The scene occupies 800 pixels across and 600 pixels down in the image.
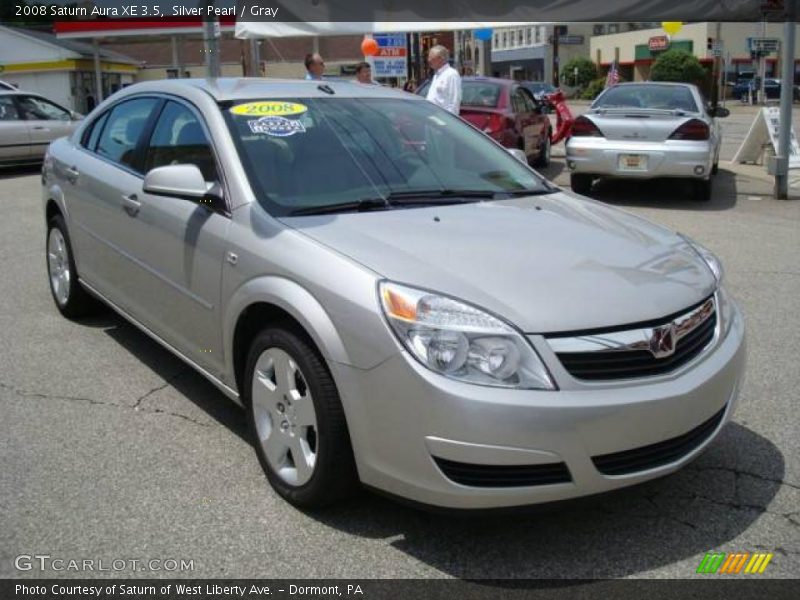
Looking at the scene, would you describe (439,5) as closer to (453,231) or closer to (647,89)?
(647,89)

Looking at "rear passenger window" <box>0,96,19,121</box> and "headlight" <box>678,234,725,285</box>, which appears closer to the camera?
"headlight" <box>678,234,725,285</box>

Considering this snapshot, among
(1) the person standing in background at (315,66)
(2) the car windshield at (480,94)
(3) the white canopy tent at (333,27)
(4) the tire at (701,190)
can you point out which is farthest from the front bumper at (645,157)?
(1) the person standing in background at (315,66)

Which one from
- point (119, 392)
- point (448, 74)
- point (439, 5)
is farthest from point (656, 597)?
point (439, 5)

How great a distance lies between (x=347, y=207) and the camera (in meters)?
3.58

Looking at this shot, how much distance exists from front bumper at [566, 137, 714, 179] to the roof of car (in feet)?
20.1

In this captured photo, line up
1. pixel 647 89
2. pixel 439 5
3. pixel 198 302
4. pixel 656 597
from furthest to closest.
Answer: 1. pixel 439 5
2. pixel 647 89
3. pixel 198 302
4. pixel 656 597

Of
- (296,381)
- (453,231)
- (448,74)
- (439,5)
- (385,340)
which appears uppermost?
(439,5)

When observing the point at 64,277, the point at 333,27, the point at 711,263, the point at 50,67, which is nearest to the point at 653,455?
the point at 711,263

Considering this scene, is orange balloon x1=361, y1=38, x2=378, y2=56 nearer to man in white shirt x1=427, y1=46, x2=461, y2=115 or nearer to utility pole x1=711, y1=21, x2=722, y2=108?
utility pole x1=711, y1=21, x2=722, y2=108

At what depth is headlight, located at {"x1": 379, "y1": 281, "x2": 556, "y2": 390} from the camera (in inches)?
106

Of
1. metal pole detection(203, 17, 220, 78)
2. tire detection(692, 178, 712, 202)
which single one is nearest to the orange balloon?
metal pole detection(203, 17, 220, 78)

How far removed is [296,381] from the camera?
317cm

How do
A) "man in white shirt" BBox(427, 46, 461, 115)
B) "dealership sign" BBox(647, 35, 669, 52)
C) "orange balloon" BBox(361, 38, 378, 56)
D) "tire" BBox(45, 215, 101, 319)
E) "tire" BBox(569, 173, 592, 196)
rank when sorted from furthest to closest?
"dealership sign" BBox(647, 35, 669, 52), "orange balloon" BBox(361, 38, 378, 56), "tire" BBox(569, 173, 592, 196), "man in white shirt" BBox(427, 46, 461, 115), "tire" BBox(45, 215, 101, 319)

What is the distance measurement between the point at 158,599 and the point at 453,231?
5.63 feet
